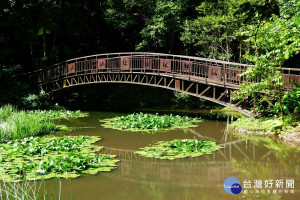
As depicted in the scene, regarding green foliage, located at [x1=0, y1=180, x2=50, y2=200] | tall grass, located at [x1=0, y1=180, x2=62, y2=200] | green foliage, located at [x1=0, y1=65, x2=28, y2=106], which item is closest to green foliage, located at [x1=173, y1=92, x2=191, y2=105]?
green foliage, located at [x1=0, y1=65, x2=28, y2=106]

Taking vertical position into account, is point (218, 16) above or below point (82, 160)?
above

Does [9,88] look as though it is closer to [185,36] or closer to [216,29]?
[185,36]

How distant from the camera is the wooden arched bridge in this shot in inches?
482

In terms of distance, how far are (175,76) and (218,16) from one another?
19.9ft

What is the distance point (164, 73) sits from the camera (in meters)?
14.7

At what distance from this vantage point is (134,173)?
21.3 feet

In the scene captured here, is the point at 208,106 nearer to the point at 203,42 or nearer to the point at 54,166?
the point at 203,42

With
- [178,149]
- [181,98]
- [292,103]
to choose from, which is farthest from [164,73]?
[178,149]

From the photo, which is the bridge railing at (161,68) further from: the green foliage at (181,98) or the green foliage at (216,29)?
the green foliage at (181,98)

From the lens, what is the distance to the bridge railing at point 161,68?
12.2m

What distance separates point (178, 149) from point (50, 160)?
3.30 metres

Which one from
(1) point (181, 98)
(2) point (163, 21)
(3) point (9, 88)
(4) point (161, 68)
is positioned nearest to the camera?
(4) point (161, 68)

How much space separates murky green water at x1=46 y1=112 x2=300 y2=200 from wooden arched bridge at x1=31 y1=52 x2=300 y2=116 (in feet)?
10.4

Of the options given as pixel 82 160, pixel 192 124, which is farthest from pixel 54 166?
pixel 192 124
